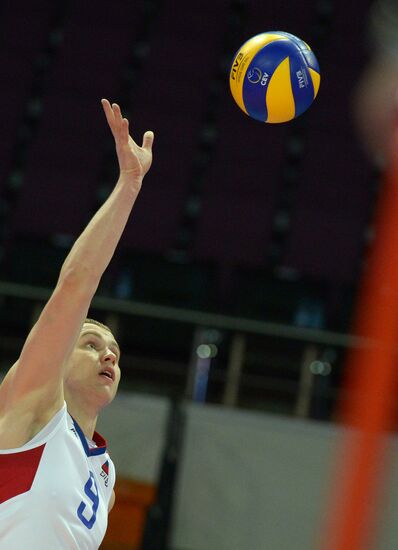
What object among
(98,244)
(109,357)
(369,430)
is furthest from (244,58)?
(369,430)

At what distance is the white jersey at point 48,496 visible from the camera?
8.02ft

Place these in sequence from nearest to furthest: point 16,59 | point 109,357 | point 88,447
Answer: point 88,447
point 109,357
point 16,59

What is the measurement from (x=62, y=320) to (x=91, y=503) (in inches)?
21.7

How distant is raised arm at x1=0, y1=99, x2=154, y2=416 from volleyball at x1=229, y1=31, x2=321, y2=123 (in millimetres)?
1535

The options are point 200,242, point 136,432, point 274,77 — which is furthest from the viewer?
point 200,242

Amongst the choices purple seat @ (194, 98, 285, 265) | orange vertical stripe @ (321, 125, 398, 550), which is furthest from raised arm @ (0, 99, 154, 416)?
purple seat @ (194, 98, 285, 265)

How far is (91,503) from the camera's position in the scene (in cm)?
259

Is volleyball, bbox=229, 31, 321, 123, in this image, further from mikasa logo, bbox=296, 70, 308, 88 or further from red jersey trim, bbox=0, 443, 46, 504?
red jersey trim, bbox=0, 443, 46, 504

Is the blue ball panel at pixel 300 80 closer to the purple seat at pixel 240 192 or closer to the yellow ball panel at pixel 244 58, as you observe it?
the yellow ball panel at pixel 244 58

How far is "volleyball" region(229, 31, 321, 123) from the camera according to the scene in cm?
386

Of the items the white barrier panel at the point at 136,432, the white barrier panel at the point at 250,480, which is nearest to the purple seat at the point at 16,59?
the white barrier panel at the point at 136,432

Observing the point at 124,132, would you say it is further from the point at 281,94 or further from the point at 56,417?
the point at 281,94

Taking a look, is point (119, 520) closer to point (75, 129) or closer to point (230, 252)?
point (230, 252)

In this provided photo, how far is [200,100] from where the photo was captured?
11.7 m
